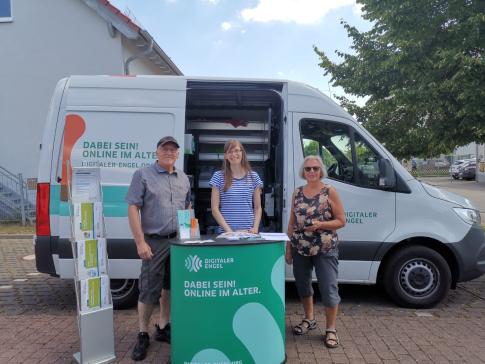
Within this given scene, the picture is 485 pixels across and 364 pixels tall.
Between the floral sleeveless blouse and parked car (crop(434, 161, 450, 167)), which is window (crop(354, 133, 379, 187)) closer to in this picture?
the floral sleeveless blouse

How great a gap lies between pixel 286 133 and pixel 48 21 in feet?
33.9

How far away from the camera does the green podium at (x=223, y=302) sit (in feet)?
11.1

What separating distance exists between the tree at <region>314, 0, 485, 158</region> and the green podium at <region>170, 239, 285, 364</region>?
597 centimetres

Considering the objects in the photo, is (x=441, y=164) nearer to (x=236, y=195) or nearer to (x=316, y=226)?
(x=316, y=226)

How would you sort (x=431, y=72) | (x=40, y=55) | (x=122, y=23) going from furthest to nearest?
(x=40, y=55) < (x=122, y=23) < (x=431, y=72)

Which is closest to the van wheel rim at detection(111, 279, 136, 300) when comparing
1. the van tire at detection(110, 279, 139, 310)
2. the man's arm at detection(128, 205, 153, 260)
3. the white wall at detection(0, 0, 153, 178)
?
the van tire at detection(110, 279, 139, 310)

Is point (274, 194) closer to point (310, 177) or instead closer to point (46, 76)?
point (310, 177)

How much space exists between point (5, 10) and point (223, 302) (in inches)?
521

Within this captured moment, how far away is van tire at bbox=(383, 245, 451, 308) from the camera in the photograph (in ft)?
17.5

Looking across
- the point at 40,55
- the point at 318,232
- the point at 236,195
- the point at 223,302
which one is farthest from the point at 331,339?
the point at 40,55

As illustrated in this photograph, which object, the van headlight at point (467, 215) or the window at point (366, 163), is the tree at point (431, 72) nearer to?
the van headlight at point (467, 215)

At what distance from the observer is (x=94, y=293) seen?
4.03 meters

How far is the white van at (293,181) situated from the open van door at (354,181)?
0.4 inches

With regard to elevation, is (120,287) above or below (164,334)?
above
